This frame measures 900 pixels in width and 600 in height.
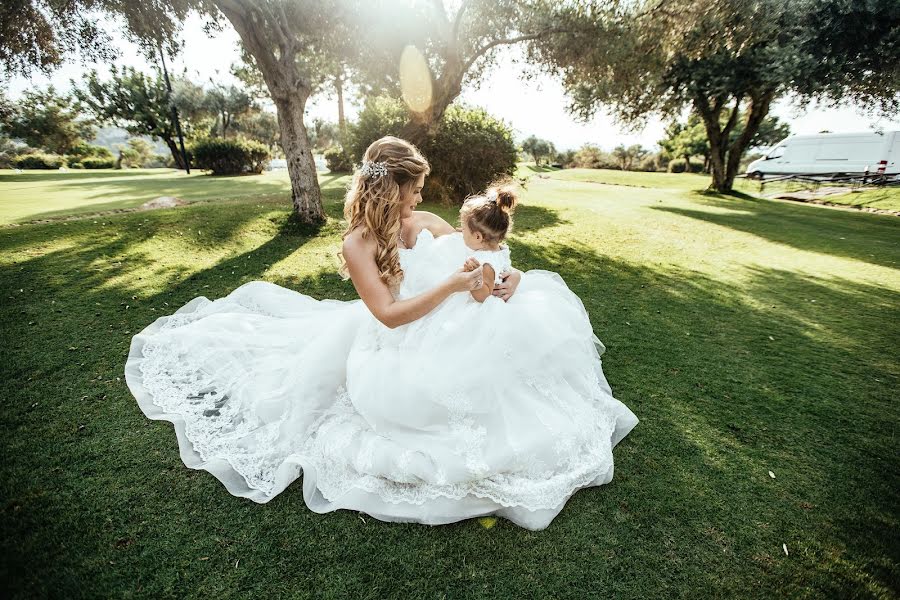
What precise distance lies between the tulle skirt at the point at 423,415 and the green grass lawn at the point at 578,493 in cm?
14

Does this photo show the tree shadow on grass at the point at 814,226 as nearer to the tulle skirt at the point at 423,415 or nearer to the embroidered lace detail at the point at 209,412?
the tulle skirt at the point at 423,415

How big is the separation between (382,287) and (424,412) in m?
0.87

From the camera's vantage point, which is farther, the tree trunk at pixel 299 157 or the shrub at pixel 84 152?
the shrub at pixel 84 152

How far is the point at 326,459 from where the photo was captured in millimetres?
2629

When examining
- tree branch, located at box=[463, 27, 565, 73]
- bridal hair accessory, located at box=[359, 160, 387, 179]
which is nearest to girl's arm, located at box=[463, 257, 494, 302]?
bridal hair accessory, located at box=[359, 160, 387, 179]

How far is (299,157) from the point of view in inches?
328

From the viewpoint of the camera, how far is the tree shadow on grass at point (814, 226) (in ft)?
31.7

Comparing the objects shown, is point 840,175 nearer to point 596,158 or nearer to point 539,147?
point 596,158

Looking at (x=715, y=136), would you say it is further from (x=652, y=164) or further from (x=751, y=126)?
(x=652, y=164)

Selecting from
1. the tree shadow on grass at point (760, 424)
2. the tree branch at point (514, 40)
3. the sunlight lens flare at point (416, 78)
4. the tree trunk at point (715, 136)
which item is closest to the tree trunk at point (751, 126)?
the tree trunk at point (715, 136)

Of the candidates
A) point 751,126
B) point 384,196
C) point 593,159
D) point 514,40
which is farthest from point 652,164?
point 384,196

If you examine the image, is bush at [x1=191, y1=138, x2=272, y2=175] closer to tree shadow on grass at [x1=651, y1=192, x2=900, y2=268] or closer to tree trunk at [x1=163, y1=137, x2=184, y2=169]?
tree trunk at [x1=163, y1=137, x2=184, y2=169]

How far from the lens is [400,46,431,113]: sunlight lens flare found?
12.3 metres

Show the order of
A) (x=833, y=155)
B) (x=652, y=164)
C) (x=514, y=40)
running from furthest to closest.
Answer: (x=652, y=164), (x=833, y=155), (x=514, y=40)
